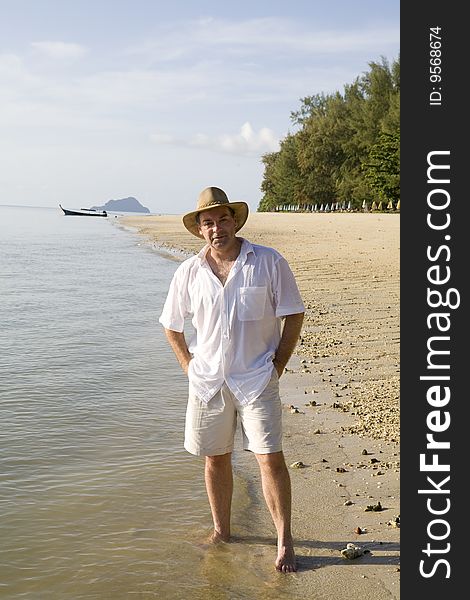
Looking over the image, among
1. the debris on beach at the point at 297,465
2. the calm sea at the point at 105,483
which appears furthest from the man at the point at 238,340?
the debris on beach at the point at 297,465

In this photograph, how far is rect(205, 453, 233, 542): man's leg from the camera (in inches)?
171

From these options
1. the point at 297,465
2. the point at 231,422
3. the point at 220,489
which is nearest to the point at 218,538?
the point at 220,489

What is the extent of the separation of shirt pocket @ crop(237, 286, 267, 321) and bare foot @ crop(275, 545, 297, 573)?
1.24 m

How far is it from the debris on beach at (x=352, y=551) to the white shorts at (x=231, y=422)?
0.67m

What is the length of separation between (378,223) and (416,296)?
1067 inches

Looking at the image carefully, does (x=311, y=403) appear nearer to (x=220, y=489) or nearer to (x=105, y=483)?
(x=105, y=483)

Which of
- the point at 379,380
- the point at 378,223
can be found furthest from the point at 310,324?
the point at 378,223

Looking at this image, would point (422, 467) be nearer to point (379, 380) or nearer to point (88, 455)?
point (88, 455)

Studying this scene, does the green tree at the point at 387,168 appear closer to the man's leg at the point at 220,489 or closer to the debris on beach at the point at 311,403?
the debris on beach at the point at 311,403

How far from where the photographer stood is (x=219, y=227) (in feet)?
13.5

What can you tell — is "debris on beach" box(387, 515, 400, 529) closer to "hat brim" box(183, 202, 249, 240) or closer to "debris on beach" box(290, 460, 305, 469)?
"debris on beach" box(290, 460, 305, 469)

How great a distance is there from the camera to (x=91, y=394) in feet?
25.5

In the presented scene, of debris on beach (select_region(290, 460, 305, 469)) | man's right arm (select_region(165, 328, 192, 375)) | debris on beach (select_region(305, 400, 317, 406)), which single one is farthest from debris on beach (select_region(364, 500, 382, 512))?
debris on beach (select_region(305, 400, 317, 406))

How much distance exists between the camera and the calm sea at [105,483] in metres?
4.10
